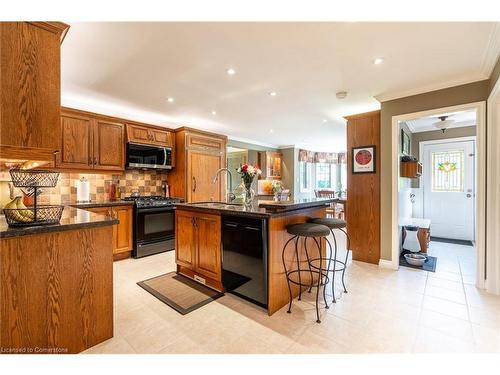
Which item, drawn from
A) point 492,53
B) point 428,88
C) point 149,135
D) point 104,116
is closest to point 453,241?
point 428,88

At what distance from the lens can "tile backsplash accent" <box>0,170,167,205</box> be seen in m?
3.42

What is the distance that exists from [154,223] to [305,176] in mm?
5541

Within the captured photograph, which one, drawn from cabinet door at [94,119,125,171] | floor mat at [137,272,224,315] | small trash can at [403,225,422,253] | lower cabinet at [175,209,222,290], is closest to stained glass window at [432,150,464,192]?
small trash can at [403,225,422,253]

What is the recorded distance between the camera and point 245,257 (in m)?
2.20

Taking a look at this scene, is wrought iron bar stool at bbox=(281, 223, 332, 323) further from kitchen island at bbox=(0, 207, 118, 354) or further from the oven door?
the oven door

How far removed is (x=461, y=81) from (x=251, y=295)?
336 cm

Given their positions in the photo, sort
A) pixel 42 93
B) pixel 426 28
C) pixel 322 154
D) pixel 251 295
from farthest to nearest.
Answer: pixel 322 154 < pixel 251 295 < pixel 426 28 < pixel 42 93

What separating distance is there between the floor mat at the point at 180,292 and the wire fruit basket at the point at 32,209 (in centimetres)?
128

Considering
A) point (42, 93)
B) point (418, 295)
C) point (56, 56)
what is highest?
point (56, 56)

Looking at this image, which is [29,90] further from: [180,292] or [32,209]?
[180,292]

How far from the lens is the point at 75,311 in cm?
158

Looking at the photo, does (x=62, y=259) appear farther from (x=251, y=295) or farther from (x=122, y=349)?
(x=251, y=295)

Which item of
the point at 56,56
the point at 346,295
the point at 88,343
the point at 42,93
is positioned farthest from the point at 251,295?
the point at 56,56

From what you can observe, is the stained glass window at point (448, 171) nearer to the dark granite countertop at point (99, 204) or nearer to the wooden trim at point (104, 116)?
the wooden trim at point (104, 116)
